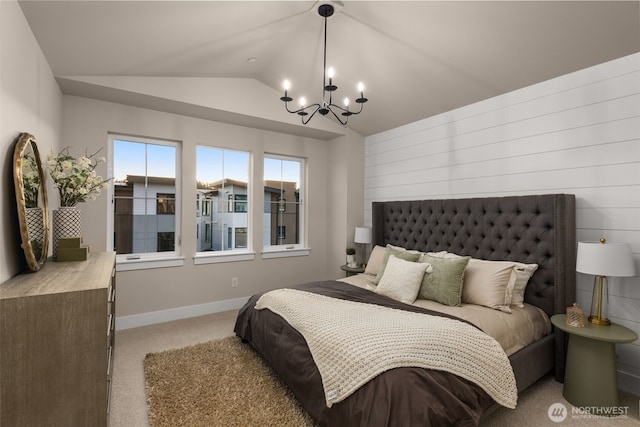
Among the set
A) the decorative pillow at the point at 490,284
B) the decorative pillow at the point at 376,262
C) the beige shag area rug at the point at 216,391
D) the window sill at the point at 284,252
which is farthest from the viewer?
the window sill at the point at 284,252

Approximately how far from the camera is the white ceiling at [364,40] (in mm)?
2027

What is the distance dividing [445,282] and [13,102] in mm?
3015

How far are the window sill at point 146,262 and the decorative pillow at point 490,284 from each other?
9.92 feet

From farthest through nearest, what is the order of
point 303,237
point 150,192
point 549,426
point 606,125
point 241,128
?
point 303,237 → point 241,128 → point 150,192 → point 606,125 → point 549,426

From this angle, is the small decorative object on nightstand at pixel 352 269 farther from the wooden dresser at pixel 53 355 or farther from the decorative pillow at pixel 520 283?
the wooden dresser at pixel 53 355

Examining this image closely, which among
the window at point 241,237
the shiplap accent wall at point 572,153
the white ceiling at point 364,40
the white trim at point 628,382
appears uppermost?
the white ceiling at point 364,40

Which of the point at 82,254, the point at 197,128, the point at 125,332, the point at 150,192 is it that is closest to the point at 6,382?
the point at 82,254

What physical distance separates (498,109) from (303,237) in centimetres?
288

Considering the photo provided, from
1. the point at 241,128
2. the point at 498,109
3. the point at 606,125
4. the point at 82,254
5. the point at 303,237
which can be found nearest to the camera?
the point at 82,254

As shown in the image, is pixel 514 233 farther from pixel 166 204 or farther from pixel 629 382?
pixel 166 204

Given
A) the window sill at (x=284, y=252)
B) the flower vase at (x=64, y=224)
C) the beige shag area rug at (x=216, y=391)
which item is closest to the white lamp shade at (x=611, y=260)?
the beige shag area rug at (x=216, y=391)

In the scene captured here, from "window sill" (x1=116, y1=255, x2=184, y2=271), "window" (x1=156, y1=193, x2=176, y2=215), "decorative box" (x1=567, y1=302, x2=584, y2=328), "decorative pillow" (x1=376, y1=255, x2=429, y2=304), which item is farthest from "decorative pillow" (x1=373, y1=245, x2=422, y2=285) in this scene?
"window" (x1=156, y1=193, x2=176, y2=215)

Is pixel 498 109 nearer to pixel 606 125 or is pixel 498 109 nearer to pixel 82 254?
pixel 606 125

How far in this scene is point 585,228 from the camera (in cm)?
249
